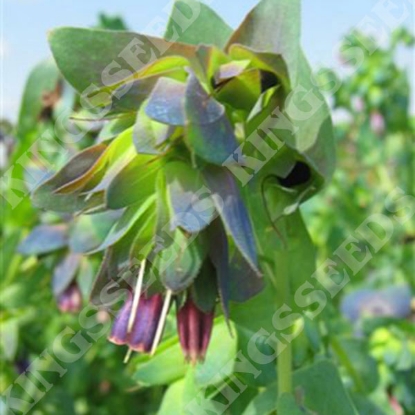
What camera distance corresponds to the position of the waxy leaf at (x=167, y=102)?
36 centimetres

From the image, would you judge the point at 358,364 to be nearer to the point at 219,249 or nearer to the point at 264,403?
the point at 264,403

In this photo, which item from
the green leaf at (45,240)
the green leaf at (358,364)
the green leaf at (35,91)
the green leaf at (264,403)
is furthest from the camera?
the green leaf at (35,91)

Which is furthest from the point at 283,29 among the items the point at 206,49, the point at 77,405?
the point at 77,405

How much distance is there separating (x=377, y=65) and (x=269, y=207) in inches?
59.5

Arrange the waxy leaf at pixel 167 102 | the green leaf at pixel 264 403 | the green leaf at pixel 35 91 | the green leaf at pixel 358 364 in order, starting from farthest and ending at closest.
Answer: the green leaf at pixel 35 91
the green leaf at pixel 358 364
the green leaf at pixel 264 403
the waxy leaf at pixel 167 102

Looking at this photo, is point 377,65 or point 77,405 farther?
point 377,65

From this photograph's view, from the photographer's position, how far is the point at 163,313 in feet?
1.24

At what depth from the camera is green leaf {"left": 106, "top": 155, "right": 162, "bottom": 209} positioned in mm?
388

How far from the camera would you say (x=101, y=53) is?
43 cm

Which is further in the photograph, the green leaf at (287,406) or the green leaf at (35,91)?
the green leaf at (35,91)

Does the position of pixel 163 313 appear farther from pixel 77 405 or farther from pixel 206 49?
pixel 77 405

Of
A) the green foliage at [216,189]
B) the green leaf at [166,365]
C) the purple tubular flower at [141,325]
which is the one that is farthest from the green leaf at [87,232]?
the purple tubular flower at [141,325]

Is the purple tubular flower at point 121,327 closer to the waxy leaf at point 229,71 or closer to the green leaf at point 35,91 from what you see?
the waxy leaf at point 229,71

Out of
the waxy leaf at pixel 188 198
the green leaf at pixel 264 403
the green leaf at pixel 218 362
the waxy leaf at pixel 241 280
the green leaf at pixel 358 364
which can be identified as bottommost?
the green leaf at pixel 358 364
